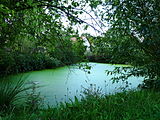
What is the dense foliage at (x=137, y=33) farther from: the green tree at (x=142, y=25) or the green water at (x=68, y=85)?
the green water at (x=68, y=85)

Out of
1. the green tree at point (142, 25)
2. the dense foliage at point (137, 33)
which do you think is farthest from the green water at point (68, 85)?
the green tree at point (142, 25)

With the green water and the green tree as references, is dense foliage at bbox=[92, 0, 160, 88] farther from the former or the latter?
the green water

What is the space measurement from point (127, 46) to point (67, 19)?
4.39ft

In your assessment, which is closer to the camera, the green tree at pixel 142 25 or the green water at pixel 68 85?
the green tree at pixel 142 25

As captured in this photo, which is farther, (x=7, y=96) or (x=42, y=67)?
(x=42, y=67)

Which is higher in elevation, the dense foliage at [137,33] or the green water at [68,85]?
the dense foliage at [137,33]

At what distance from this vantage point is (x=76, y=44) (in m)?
1.79

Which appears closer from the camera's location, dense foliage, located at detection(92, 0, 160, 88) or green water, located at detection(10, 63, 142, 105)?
dense foliage, located at detection(92, 0, 160, 88)

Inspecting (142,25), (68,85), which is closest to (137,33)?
(142,25)

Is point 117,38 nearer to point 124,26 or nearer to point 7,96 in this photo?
point 124,26

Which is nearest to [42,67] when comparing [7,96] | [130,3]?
[7,96]

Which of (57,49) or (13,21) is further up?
(13,21)

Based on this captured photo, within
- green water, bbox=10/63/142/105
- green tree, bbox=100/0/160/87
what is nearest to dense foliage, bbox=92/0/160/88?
green tree, bbox=100/0/160/87

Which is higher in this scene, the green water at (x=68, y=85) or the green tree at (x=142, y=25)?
the green tree at (x=142, y=25)
